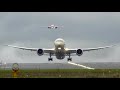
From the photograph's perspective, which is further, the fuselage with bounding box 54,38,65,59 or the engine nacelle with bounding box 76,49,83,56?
the fuselage with bounding box 54,38,65,59

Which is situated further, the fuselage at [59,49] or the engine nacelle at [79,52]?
the fuselage at [59,49]

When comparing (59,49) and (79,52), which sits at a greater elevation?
(59,49)

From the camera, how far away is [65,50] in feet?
232

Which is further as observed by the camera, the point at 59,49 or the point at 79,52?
the point at 59,49
